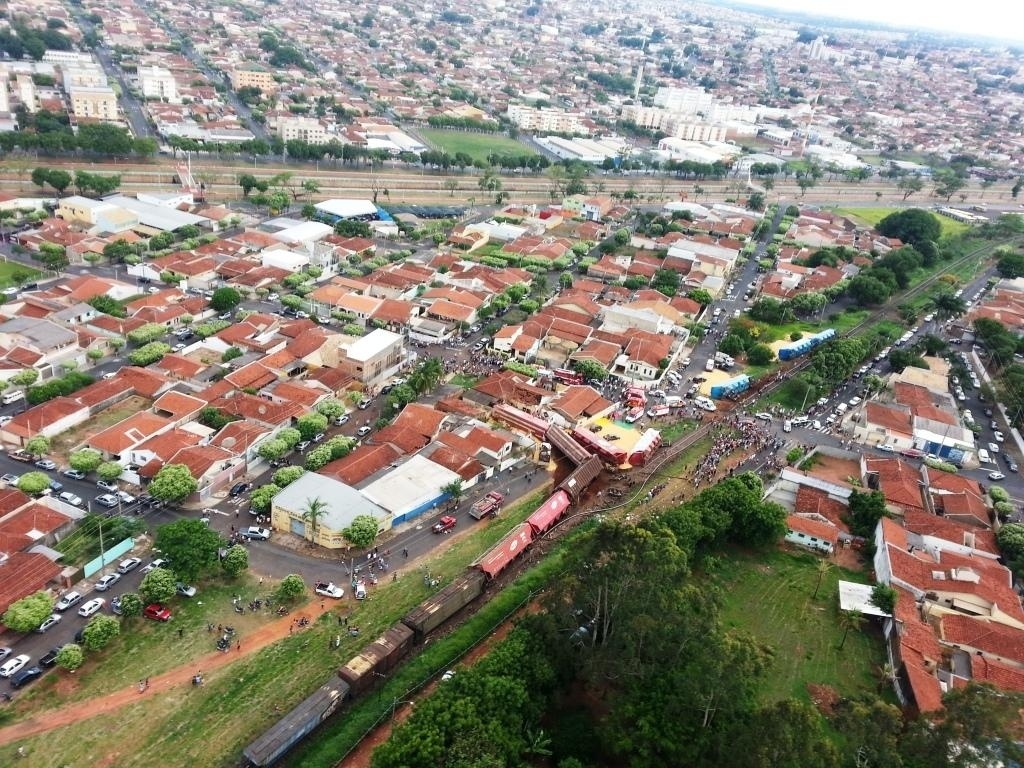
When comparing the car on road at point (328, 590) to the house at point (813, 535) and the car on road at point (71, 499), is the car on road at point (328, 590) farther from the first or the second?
the house at point (813, 535)

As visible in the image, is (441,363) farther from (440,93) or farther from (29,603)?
(440,93)

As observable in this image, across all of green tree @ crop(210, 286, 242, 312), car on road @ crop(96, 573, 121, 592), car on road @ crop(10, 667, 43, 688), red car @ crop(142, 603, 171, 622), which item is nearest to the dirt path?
car on road @ crop(10, 667, 43, 688)

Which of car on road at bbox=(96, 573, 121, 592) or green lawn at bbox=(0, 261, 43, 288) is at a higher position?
car on road at bbox=(96, 573, 121, 592)

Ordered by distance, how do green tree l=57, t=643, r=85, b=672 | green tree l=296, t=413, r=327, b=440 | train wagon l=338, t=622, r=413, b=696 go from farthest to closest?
green tree l=296, t=413, r=327, b=440 < train wagon l=338, t=622, r=413, b=696 < green tree l=57, t=643, r=85, b=672

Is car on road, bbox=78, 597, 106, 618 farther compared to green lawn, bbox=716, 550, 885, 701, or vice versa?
green lawn, bbox=716, 550, 885, 701

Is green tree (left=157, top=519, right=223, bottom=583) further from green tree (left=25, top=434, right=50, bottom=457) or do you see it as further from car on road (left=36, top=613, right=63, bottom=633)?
green tree (left=25, top=434, right=50, bottom=457)

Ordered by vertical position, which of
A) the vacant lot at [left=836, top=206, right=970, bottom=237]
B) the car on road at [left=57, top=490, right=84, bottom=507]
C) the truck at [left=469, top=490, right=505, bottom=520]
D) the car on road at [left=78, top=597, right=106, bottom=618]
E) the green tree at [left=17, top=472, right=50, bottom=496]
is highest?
the green tree at [left=17, top=472, right=50, bottom=496]

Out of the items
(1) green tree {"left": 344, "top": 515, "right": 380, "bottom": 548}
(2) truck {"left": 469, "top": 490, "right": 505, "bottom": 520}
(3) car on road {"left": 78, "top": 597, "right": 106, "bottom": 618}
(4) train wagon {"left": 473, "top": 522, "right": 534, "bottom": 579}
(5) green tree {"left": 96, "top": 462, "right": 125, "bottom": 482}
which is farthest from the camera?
(2) truck {"left": 469, "top": 490, "right": 505, "bottom": 520}
